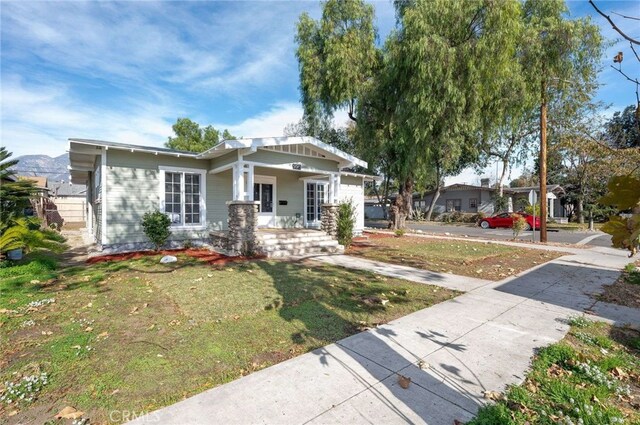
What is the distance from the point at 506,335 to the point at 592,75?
68.3 ft

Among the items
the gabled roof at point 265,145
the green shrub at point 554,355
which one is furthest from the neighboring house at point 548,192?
the green shrub at point 554,355

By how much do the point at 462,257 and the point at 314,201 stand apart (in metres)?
7.06

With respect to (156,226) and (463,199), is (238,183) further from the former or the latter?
(463,199)

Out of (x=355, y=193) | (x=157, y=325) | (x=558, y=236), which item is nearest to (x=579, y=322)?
(x=157, y=325)

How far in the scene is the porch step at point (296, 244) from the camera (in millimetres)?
9922

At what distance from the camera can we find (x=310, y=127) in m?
22.4

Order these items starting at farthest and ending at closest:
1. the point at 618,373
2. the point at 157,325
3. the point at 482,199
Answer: the point at 482,199 < the point at 157,325 < the point at 618,373

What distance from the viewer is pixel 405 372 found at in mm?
3072

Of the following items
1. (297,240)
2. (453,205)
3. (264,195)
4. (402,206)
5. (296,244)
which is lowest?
(296,244)

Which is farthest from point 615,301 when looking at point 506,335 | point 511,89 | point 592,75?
point 592,75

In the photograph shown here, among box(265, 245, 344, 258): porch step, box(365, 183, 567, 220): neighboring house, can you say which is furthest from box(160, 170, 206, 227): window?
box(365, 183, 567, 220): neighboring house

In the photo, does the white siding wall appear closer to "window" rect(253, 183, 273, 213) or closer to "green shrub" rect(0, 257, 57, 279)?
"window" rect(253, 183, 273, 213)

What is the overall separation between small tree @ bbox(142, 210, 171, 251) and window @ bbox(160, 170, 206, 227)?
0.58 metres

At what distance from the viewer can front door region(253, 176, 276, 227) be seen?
1286cm
